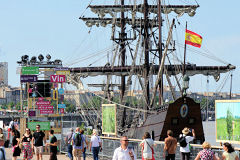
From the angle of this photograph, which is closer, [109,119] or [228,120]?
[228,120]

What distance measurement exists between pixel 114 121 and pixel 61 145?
3.06 m

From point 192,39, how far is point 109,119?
9.10 m

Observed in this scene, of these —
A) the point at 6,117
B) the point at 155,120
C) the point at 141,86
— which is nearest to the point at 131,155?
the point at 155,120

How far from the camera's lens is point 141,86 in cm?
4272

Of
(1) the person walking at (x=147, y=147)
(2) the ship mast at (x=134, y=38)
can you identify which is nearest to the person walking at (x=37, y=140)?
(1) the person walking at (x=147, y=147)

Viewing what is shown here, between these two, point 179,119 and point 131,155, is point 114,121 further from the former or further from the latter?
point 131,155

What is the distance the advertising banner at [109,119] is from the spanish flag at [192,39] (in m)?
8.15

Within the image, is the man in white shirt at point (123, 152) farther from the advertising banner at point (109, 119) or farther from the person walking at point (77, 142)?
the advertising banner at point (109, 119)

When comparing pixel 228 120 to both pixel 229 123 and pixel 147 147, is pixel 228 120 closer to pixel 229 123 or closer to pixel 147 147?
pixel 229 123

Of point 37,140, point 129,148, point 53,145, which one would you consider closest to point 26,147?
point 37,140

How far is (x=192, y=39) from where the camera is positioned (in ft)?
106

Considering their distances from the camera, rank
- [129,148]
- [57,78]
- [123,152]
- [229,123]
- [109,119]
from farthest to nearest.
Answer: [57,78] → [109,119] → [229,123] → [129,148] → [123,152]

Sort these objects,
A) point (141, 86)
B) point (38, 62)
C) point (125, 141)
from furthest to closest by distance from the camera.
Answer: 1. point (38, 62)
2. point (141, 86)
3. point (125, 141)

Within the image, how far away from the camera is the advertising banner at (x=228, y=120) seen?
1847 cm
